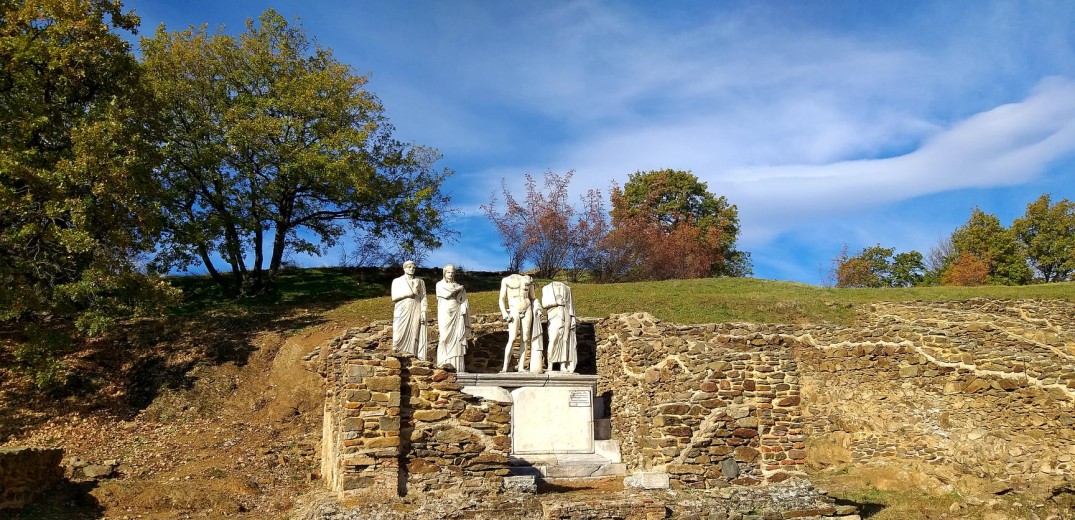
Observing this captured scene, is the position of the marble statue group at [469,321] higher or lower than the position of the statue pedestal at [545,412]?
higher

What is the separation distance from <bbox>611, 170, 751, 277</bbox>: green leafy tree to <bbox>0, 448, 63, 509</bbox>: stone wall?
30.6 meters

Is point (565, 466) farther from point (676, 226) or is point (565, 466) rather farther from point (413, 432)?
point (676, 226)

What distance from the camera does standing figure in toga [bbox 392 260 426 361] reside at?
14516mm

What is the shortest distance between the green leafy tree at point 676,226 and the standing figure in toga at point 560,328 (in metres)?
24.0

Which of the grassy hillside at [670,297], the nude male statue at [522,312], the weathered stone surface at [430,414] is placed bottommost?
the weathered stone surface at [430,414]

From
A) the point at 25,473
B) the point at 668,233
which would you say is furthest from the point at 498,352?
the point at 668,233

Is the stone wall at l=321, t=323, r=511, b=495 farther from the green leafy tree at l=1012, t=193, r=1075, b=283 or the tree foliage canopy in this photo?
the green leafy tree at l=1012, t=193, r=1075, b=283

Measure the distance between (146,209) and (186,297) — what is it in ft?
33.8

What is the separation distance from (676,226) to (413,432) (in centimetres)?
3856

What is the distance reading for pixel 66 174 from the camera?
15664 millimetres

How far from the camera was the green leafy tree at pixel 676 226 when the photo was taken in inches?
1603

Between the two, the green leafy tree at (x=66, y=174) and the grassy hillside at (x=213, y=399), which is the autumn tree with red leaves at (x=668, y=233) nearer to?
the grassy hillside at (x=213, y=399)

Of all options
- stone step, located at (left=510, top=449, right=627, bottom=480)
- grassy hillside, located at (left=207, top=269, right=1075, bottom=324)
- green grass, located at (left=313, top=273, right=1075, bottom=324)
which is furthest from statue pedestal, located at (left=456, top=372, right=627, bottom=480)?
green grass, located at (left=313, top=273, right=1075, bottom=324)

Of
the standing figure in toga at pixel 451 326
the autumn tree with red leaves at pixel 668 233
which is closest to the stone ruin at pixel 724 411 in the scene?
the standing figure in toga at pixel 451 326
